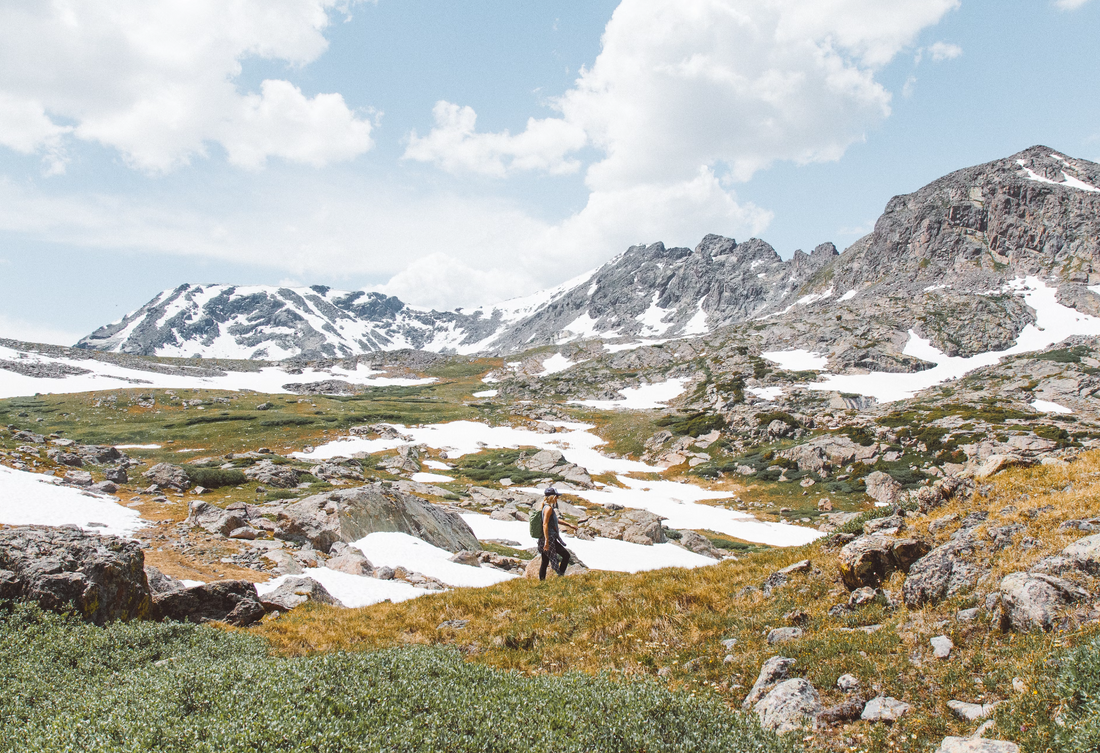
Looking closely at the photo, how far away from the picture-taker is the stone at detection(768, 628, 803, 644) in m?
9.00

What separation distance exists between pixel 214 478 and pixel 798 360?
15763 centimetres

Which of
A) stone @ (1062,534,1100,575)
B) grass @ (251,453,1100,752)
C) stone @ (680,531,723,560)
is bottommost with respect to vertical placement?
stone @ (680,531,723,560)

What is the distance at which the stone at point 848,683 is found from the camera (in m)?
7.13

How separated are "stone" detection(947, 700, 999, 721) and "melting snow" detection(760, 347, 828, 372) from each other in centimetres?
15403

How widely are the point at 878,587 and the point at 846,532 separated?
2601 millimetres

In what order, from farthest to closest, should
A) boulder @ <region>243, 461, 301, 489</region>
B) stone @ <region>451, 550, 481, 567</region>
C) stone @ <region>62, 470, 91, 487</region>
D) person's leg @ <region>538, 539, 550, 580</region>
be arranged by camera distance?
boulder @ <region>243, 461, 301, 489</region> < stone @ <region>62, 470, 91, 487</region> < stone @ <region>451, 550, 481, 567</region> < person's leg @ <region>538, 539, 550, 580</region>

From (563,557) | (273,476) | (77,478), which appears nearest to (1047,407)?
(563,557)

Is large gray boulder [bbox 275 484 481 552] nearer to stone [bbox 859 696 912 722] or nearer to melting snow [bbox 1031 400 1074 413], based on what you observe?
stone [bbox 859 696 912 722]

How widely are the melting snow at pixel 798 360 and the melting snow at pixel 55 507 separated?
498 feet

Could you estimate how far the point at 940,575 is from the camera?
8.78 metres

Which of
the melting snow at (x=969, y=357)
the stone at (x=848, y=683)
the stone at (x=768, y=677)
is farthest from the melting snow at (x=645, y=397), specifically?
the stone at (x=848, y=683)

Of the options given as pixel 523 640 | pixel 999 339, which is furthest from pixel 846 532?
pixel 999 339

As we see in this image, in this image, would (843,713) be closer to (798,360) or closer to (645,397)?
(645,397)

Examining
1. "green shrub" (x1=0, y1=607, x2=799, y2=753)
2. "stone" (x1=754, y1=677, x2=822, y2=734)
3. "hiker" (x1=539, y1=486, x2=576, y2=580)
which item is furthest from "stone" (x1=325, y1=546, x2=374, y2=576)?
"stone" (x1=754, y1=677, x2=822, y2=734)
